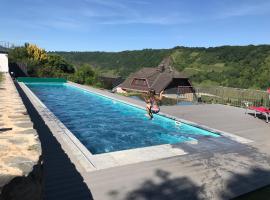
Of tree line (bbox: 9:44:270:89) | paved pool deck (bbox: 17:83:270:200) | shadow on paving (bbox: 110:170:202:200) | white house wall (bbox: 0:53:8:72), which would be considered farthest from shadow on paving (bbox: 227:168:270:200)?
white house wall (bbox: 0:53:8:72)

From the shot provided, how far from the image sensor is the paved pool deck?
201 inches

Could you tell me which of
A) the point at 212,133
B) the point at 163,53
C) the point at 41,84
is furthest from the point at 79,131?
the point at 163,53

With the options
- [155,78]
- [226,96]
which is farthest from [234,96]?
[155,78]

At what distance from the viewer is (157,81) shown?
4431 centimetres

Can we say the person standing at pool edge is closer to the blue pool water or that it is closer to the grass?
the blue pool water

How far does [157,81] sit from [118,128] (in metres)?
31.7

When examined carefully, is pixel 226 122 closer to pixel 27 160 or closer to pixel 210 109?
pixel 210 109

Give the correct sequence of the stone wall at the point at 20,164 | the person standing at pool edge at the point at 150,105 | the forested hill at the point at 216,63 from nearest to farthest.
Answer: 1. the stone wall at the point at 20,164
2. the person standing at pool edge at the point at 150,105
3. the forested hill at the point at 216,63

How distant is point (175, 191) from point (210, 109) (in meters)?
11.1

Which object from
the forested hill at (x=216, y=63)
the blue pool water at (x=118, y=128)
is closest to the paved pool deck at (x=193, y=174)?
the blue pool water at (x=118, y=128)

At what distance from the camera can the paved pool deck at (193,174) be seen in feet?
16.7

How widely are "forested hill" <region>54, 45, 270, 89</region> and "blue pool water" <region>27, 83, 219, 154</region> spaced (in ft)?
125

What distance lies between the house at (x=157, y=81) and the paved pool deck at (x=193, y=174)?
102 feet

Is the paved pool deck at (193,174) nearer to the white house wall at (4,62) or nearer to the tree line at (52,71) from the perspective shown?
the tree line at (52,71)
